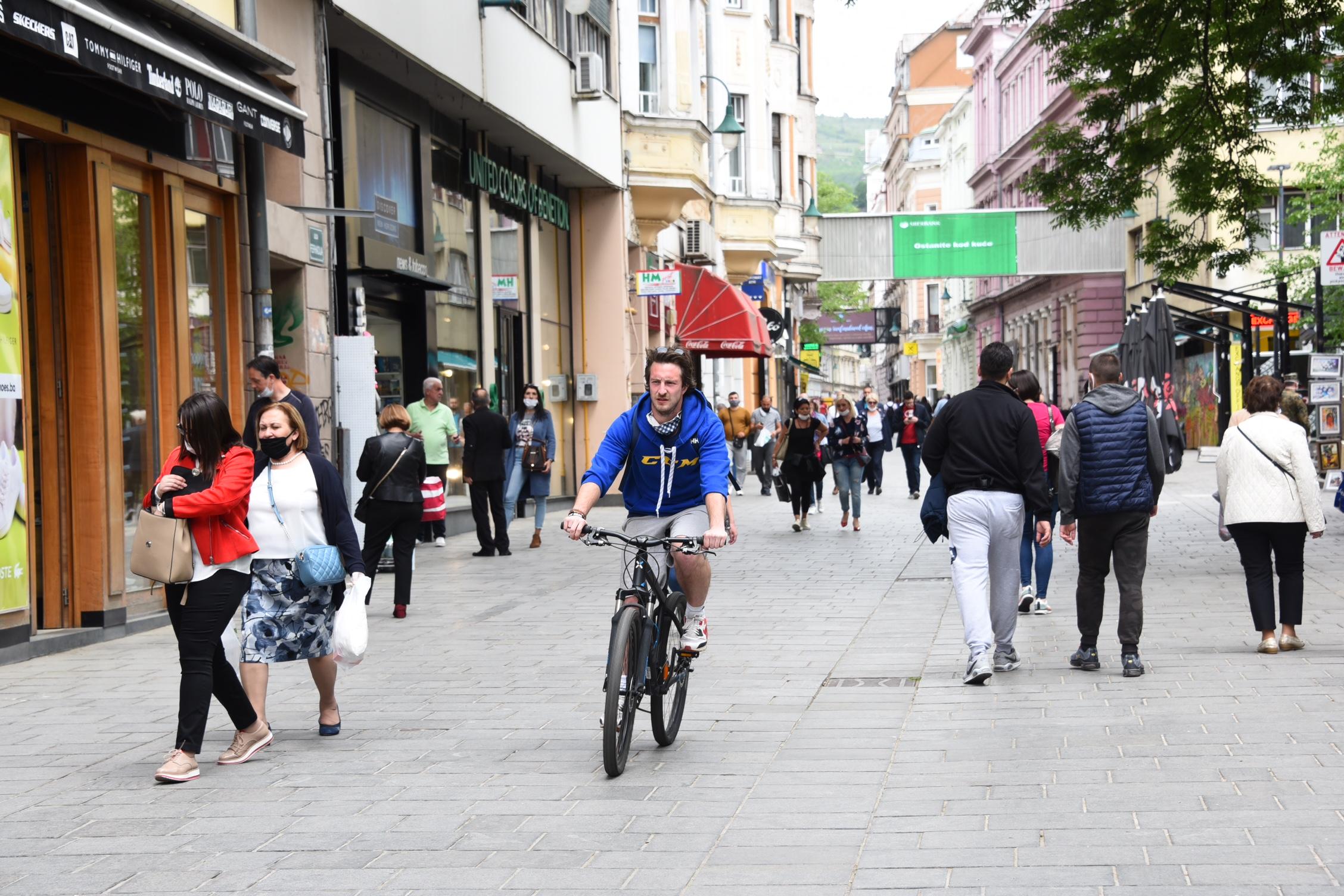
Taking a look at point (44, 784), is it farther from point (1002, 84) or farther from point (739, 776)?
point (1002, 84)

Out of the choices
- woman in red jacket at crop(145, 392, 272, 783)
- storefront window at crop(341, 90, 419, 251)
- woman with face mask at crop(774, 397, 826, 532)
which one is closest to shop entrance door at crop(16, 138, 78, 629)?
woman in red jacket at crop(145, 392, 272, 783)

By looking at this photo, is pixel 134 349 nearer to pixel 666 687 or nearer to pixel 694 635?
pixel 694 635

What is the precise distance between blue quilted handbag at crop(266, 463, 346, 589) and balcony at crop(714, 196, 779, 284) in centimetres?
2978

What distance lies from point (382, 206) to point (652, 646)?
1178 centimetres

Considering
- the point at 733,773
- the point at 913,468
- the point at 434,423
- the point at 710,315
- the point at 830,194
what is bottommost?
the point at 913,468

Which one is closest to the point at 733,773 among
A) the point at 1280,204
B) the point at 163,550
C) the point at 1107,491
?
the point at 163,550

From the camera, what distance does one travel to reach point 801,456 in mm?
20625

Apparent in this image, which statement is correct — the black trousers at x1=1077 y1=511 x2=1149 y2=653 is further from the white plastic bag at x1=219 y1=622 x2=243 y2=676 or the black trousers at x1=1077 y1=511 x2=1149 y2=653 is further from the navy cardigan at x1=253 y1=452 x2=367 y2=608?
the white plastic bag at x1=219 y1=622 x2=243 y2=676

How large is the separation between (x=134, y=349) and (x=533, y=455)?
277 inches

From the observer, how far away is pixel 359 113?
56.6ft

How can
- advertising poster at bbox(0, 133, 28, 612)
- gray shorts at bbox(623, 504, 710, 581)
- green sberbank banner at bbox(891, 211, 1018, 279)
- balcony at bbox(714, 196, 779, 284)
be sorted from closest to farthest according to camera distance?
gray shorts at bbox(623, 504, 710, 581) → advertising poster at bbox(0, 133, 28, 612) → balcony at bbox(714, 196, 779, 284) → green sberbank banner at bbox(891, 211, 1018, 279)

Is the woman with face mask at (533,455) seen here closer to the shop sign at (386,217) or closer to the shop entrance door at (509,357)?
the shop sign at (386,217)

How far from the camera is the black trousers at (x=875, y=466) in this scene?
94.0 feet

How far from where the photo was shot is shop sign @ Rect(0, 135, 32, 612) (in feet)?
Answer: 32.9
